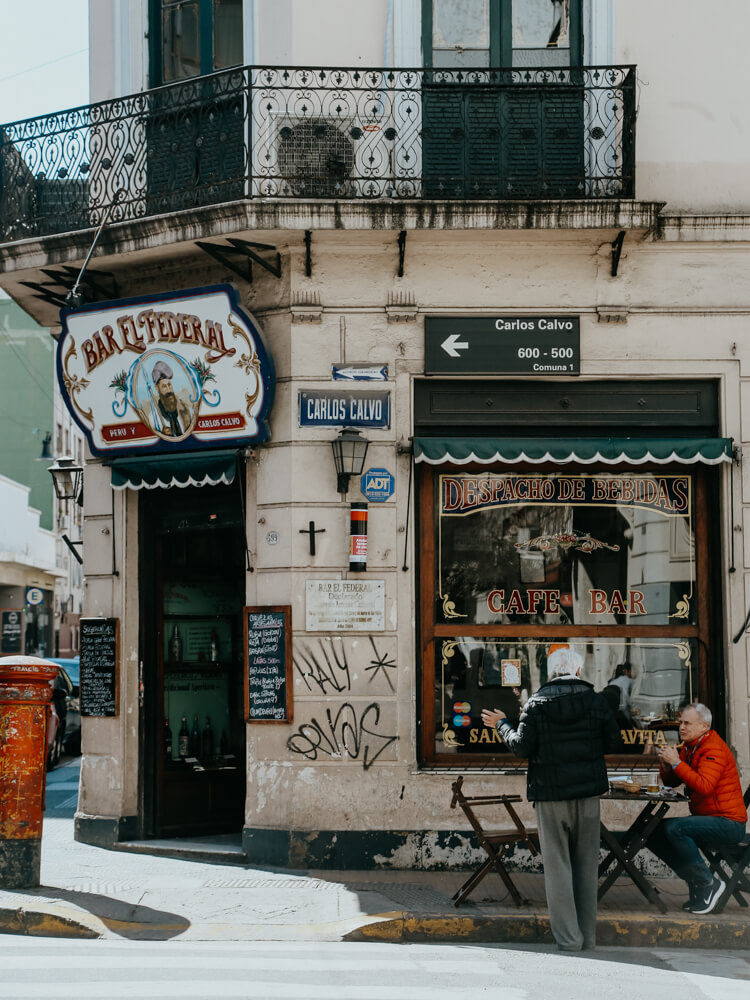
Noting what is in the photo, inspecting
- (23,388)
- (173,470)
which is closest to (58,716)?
(173,470)

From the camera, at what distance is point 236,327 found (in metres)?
10.7

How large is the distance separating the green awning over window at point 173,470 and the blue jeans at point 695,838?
453cm

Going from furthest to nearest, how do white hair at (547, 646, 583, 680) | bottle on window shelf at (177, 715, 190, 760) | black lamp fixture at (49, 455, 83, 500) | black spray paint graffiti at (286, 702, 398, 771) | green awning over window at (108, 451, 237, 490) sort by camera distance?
black lamp fixture at (49, 455, 83, 500), bottle on window shelf at (177, 715, 190, 760), green awning over window at (108, 451, 237, 490), black spray paint graffiti at (286, 702, 398, 771), white hair at (547, 646, 583, 680)

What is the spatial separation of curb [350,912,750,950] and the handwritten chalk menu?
14.1 ft

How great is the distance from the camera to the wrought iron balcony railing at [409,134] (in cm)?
1061

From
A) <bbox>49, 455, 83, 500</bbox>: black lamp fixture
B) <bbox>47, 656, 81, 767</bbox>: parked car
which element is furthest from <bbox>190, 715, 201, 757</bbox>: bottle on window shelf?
<bbox>47, 656, 81, 767</bbox>: parked car

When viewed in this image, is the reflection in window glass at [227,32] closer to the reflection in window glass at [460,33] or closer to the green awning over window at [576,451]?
the reflection in window glass at [460,33]

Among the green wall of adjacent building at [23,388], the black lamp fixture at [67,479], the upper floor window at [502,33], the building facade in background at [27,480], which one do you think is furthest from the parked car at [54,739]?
the green wall of adjacent building at [23,388]

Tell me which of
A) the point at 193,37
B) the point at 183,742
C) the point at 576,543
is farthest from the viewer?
the point at 183,742

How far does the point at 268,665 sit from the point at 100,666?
1919 millimetres

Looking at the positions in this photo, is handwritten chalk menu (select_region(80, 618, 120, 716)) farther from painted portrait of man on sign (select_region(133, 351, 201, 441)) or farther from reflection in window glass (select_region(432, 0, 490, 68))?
reflection in window glass (select_region(432, 0, 490, 68))

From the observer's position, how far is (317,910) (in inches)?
337

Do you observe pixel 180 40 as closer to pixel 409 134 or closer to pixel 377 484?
pixel 409 134

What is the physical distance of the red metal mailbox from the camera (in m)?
8.95
